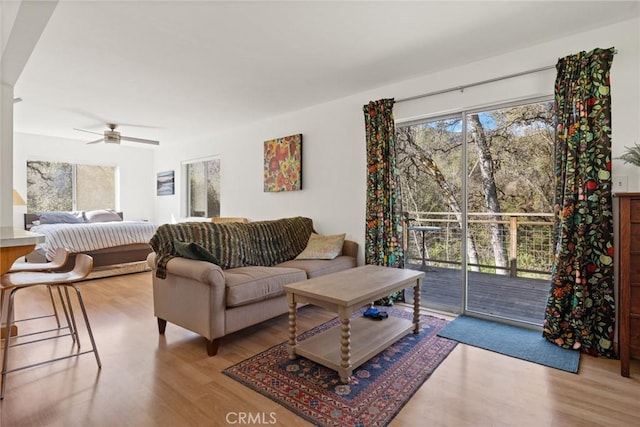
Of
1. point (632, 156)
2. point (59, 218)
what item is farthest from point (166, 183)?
point (632, 156)

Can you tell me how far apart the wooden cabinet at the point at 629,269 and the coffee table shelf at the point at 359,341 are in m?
1.33

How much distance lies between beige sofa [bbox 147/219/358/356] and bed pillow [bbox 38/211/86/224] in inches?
162

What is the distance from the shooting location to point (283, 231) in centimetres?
384

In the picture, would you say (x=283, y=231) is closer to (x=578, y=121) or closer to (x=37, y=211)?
(x=578, y=121)

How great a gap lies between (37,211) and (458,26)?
7375 mm

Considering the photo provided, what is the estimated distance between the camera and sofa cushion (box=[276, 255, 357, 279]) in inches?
126

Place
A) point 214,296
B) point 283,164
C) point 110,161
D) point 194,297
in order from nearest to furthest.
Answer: point 214,296 < point 194,297 < point 283,164 < point 110,161

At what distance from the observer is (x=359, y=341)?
2291 millimetres

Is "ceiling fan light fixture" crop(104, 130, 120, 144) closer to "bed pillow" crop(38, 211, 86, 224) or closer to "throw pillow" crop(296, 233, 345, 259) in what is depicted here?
"bed pillow" crop(38, 211, 86, 224)

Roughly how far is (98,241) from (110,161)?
9.16ft

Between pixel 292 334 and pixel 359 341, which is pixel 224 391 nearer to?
pixel 292 334

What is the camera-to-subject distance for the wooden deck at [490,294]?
10.4 ft

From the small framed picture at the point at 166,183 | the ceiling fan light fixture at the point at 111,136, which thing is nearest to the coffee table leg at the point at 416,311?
the ceiling fan light fixture at the point at 111,136

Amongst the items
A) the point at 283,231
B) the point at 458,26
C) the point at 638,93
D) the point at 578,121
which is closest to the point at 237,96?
the point at 283,231
